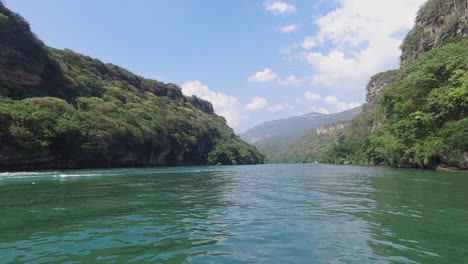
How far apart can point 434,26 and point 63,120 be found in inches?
3612

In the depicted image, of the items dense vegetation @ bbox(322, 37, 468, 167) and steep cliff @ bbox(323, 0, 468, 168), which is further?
steep cliff @ bbox(323, 0, 468, 168)

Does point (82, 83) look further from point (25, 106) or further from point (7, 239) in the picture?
point (7, 239)

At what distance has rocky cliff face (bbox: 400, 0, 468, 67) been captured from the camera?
80.0 m

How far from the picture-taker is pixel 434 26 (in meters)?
93.9

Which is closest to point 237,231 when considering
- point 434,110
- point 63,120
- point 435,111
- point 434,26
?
point 435,111

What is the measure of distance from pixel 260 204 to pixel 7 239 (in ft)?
36.4

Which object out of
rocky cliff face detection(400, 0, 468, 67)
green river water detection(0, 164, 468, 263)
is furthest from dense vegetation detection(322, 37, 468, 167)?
green river water detection(0, 164, 468, 263)

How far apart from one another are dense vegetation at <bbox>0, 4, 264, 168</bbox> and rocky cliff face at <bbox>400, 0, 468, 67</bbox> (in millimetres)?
77796

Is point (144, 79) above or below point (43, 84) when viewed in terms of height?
above

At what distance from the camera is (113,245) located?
9.99 m

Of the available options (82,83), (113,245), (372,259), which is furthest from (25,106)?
(372,259)

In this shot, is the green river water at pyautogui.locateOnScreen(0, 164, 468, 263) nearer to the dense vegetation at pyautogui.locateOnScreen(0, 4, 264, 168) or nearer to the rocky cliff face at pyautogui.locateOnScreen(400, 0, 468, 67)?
the dense vegetation at pyautogui.locateOnScreen(0, 4, 264, 168)

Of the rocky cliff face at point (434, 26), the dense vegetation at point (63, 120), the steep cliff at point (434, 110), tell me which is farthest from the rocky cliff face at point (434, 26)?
the dense vegetation at point (63, 120)

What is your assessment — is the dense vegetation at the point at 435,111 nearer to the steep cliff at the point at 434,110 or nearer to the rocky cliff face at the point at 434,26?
the steep cliff at the point at 434,110
